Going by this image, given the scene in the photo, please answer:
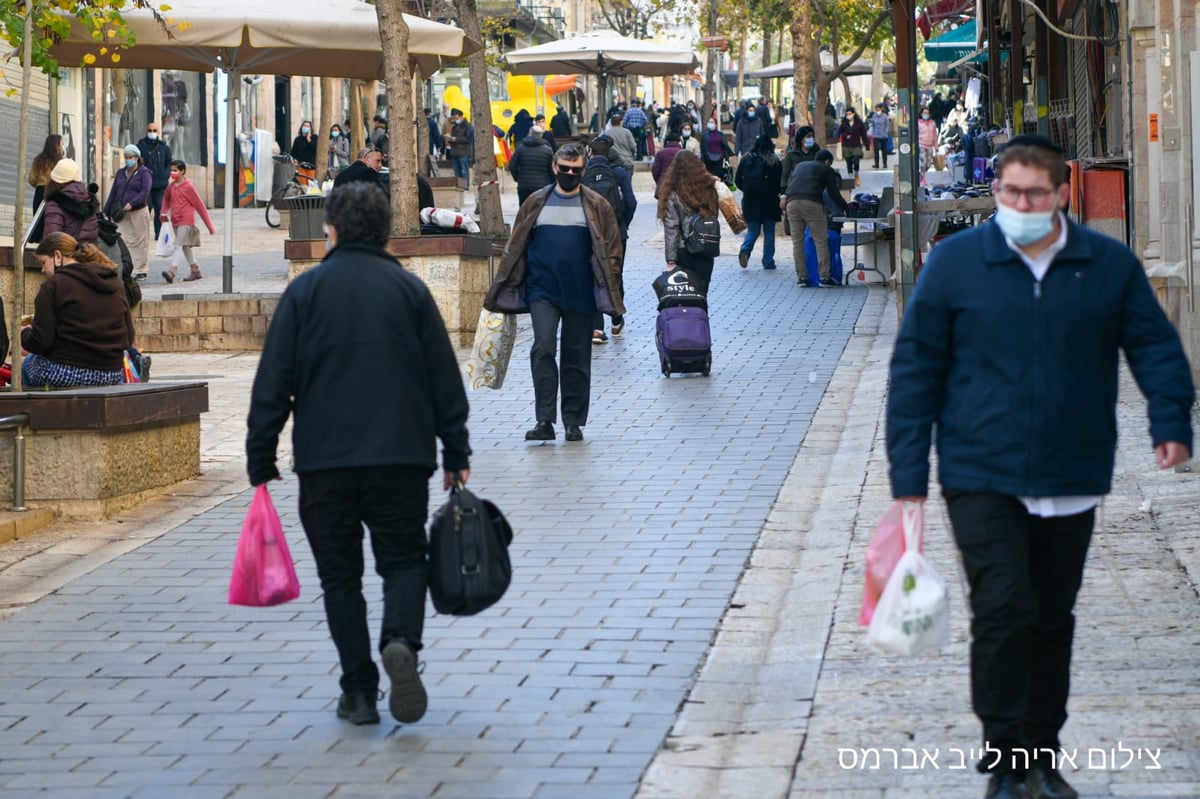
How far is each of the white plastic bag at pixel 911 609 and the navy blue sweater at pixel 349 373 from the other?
1.62 meters

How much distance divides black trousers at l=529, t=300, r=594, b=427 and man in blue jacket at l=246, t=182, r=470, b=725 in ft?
18.4

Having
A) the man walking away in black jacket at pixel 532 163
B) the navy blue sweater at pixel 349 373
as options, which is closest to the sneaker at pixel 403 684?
the navy blue sweater at pixel 349 373

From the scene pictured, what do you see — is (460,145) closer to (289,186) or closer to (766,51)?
(289,186)

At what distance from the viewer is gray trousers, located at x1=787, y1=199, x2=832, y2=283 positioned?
20.8 m

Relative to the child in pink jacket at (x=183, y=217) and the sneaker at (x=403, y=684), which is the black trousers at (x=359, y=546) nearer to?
the sneaker at (x=403, y=684)

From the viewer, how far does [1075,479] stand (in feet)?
15.1

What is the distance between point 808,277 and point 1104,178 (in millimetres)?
7590

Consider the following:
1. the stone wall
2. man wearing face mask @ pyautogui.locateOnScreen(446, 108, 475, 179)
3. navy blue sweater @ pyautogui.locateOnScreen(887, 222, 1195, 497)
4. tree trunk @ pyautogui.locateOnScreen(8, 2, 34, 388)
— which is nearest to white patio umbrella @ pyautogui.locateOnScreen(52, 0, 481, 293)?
the stone wall

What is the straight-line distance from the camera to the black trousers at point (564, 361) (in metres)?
11.4

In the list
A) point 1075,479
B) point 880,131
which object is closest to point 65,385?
point 1075,479

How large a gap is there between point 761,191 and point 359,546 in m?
17.2

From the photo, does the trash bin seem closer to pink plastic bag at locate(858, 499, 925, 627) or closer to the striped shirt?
the striped shirt

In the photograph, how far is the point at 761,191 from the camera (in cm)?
2255

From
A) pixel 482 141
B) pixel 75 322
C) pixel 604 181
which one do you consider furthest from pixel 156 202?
pixel 75 322
